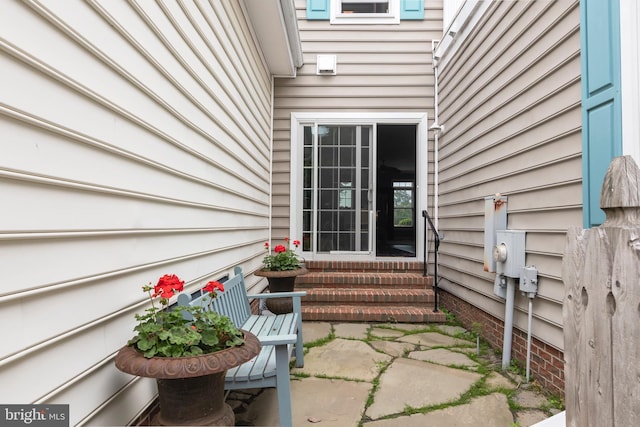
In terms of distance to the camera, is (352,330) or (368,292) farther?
(368,292)

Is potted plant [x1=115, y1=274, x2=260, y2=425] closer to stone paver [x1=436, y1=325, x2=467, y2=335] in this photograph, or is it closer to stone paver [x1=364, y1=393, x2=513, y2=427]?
stone paver [x1=364, y1=393, x2=513, y2=427]

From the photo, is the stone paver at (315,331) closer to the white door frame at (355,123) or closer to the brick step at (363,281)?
the brick step at (363,281)

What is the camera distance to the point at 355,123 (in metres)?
5.31

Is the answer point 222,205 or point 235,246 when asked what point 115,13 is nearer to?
point 222,205

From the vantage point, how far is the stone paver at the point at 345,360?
9.25 ft

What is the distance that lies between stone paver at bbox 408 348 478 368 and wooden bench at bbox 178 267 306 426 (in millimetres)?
1185

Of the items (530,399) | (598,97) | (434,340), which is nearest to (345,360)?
(434,340)

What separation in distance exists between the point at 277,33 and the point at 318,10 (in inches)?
66.0

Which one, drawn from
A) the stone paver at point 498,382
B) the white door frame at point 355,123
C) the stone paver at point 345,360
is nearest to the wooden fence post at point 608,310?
the stone paver at point 498,382

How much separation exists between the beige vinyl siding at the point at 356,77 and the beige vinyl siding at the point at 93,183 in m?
2.88

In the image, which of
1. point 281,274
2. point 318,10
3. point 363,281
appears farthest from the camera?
point 318,10

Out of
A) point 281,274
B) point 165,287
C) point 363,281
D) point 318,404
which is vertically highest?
point 165,287

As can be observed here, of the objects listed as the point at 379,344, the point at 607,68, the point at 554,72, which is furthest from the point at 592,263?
the point at 379,344

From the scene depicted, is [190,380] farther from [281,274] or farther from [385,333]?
[385,333]
